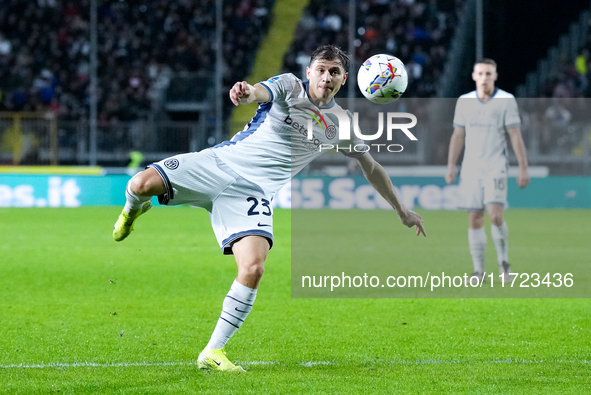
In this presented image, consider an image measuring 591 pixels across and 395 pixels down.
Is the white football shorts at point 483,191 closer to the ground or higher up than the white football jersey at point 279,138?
closer to the ground

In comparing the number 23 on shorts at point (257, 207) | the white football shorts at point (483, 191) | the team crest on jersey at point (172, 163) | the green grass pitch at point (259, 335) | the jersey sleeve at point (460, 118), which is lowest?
the green grass pitch at point (259, 335)

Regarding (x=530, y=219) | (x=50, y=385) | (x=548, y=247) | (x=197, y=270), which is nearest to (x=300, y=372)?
(x=50, y=385)

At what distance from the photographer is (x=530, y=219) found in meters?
18.2

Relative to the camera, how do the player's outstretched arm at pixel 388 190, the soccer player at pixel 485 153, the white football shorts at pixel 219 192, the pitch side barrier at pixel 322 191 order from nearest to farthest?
the white football shorts at pixel 219 192 < the player's outstretched arm at pixel 388 190 < the soccer player at pixel 485 153 < the pitch side barrier at pixel 322 191

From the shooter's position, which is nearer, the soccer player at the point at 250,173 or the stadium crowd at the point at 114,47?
the soccer player at the point at 250,173

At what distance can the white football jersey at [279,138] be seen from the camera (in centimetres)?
536

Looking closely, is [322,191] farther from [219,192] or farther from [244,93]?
[244,93]

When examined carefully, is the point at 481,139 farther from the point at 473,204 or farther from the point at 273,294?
the point at 273,294

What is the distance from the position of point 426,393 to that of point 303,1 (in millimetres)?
25238

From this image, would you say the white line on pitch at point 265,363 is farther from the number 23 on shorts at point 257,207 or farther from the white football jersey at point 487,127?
the white football jersey at point 487,127

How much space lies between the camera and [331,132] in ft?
18.6

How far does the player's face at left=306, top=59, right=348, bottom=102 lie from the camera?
17.3 ft

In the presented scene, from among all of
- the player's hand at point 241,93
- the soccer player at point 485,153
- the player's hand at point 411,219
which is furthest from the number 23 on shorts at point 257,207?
the soccer player at point 485,153

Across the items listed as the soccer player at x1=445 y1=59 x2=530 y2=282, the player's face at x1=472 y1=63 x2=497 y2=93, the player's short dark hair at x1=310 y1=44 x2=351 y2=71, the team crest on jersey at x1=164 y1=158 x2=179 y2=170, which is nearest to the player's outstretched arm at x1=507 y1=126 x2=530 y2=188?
the soccer player at x1=445 y1=59 x2=530 y2=282
